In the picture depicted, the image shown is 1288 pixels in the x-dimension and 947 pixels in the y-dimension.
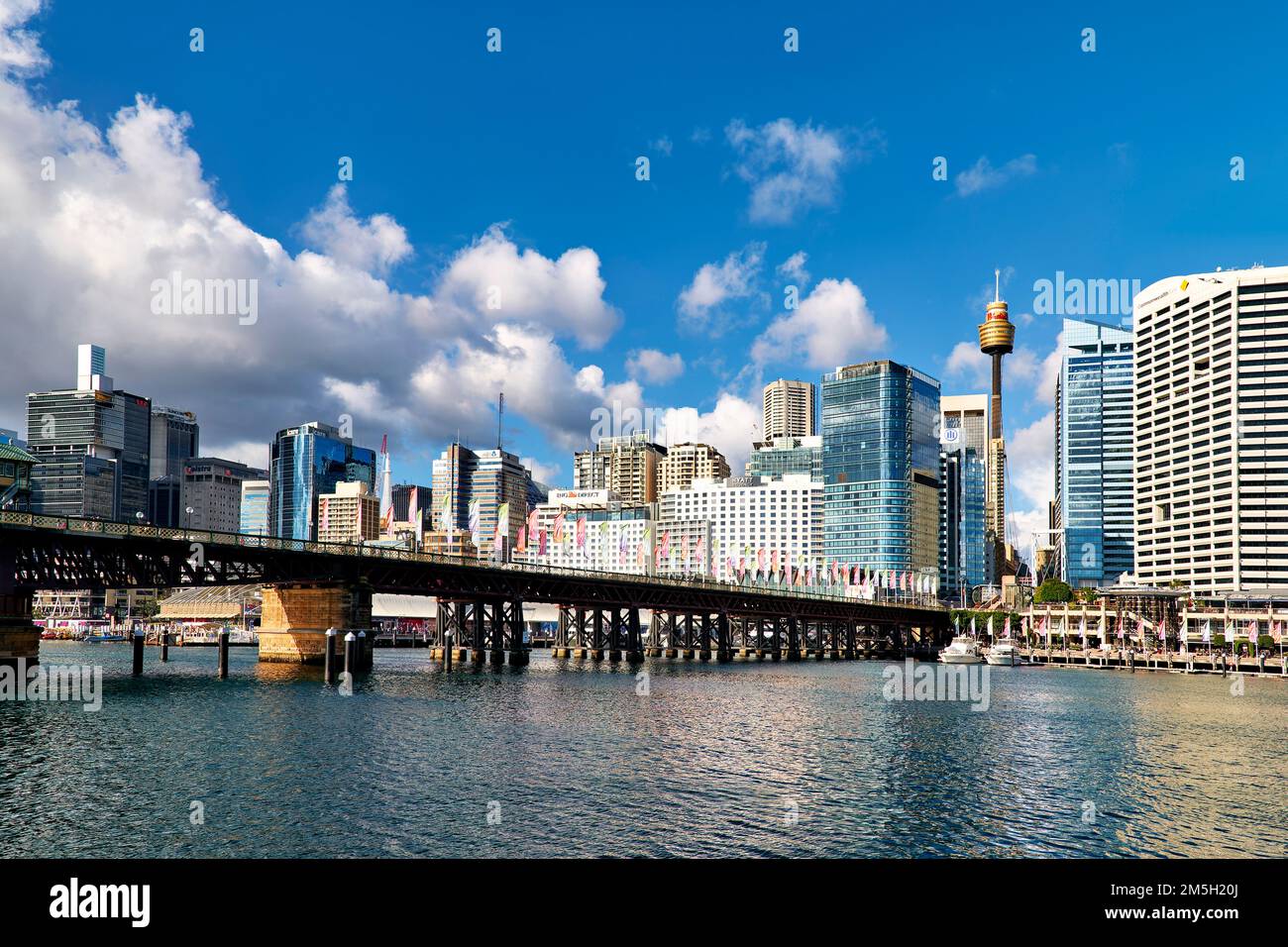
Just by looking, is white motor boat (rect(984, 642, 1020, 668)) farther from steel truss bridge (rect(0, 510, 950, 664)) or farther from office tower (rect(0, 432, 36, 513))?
office tower (rect(0, 432, 36, 513))

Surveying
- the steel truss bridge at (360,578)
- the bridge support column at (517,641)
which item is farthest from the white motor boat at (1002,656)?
the bridge support column at (517,641)

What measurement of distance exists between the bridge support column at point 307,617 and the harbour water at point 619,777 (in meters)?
25.9

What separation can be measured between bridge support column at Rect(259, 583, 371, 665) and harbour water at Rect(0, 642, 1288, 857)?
25.9 metres

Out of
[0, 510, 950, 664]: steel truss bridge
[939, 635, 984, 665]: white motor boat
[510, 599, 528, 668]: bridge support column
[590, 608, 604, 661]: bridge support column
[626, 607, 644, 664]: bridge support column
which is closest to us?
[0, 510, 950, 664]: steel truss bridge

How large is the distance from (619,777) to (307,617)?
274 ft

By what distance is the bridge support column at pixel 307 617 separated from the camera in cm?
11694

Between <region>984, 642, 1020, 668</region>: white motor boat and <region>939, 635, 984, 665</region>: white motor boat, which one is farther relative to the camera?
<region>984, 642, 1020, 668</region>: white motor boat

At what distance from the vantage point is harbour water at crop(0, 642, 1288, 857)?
121 feet

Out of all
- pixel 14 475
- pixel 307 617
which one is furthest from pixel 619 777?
pixel 14 475

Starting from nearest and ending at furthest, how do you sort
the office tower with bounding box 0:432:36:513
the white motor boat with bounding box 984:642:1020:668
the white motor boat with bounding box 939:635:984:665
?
the office tower with bounding box 0:432:36:513, the white motor boat with bounding box 939:635:984:665, the white motor boat with bounding box 984:642:1020:668

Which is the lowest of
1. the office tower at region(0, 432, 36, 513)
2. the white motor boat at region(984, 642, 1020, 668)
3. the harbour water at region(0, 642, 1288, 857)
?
the white motor boat at region(984, 642, 1020, 668)

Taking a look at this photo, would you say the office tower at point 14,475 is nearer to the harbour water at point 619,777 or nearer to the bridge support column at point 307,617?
the harbour water at point 619,777

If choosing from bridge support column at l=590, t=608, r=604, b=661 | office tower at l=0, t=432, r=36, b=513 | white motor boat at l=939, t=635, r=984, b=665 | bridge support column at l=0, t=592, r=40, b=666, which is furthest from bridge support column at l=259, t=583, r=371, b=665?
white motor boat at l=939, t=635, r=984, b=665
